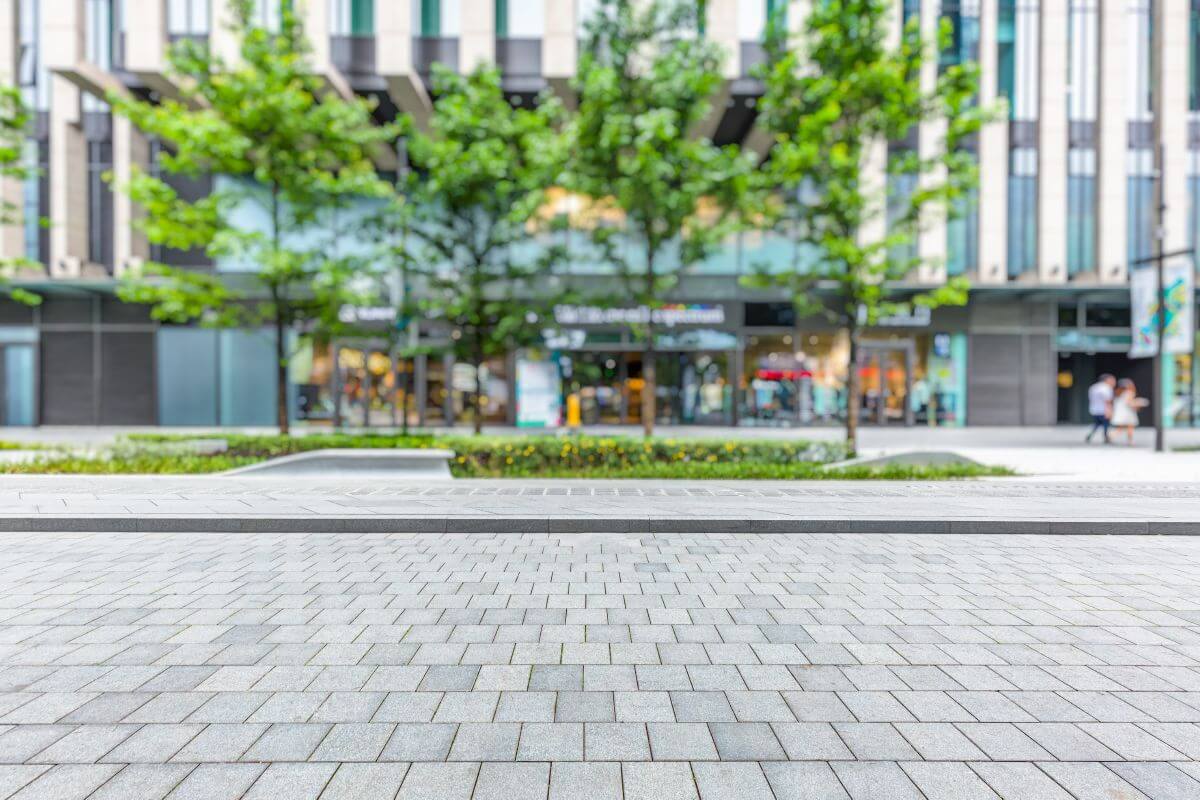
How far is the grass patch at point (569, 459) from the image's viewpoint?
1084cm

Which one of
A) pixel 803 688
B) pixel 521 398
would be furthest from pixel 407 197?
pixel 803 688

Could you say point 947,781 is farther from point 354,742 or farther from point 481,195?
point 481,195

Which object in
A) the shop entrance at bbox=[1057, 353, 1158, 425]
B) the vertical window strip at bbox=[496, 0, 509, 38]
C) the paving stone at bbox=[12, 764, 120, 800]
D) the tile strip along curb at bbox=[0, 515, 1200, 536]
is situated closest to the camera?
the paving stone at bbox=[12, 764, 120, 800]

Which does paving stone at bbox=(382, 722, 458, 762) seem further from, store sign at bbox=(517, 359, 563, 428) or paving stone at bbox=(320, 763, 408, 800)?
store sign at bbox=(517, 359, 563, 428)

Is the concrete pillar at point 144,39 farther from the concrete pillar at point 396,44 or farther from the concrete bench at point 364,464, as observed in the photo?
the concrete bench at point 364,464

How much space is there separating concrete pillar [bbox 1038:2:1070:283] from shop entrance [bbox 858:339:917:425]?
5373 mm

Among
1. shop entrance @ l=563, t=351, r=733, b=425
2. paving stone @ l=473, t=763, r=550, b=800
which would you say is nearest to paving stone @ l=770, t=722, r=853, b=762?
paving stone @ l=473, t=763, r=550, b=800

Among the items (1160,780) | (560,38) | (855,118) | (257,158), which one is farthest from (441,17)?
(1160,780)

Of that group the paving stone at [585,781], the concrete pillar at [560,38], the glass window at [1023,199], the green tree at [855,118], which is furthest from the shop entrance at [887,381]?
the paving stone at [585,781]

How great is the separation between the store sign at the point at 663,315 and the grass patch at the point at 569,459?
1004cm

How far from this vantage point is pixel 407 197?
1450cm

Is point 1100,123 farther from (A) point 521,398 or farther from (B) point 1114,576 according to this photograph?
(B) point 1114,576

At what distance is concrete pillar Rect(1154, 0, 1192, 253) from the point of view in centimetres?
2220

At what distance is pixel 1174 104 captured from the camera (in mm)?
22219
